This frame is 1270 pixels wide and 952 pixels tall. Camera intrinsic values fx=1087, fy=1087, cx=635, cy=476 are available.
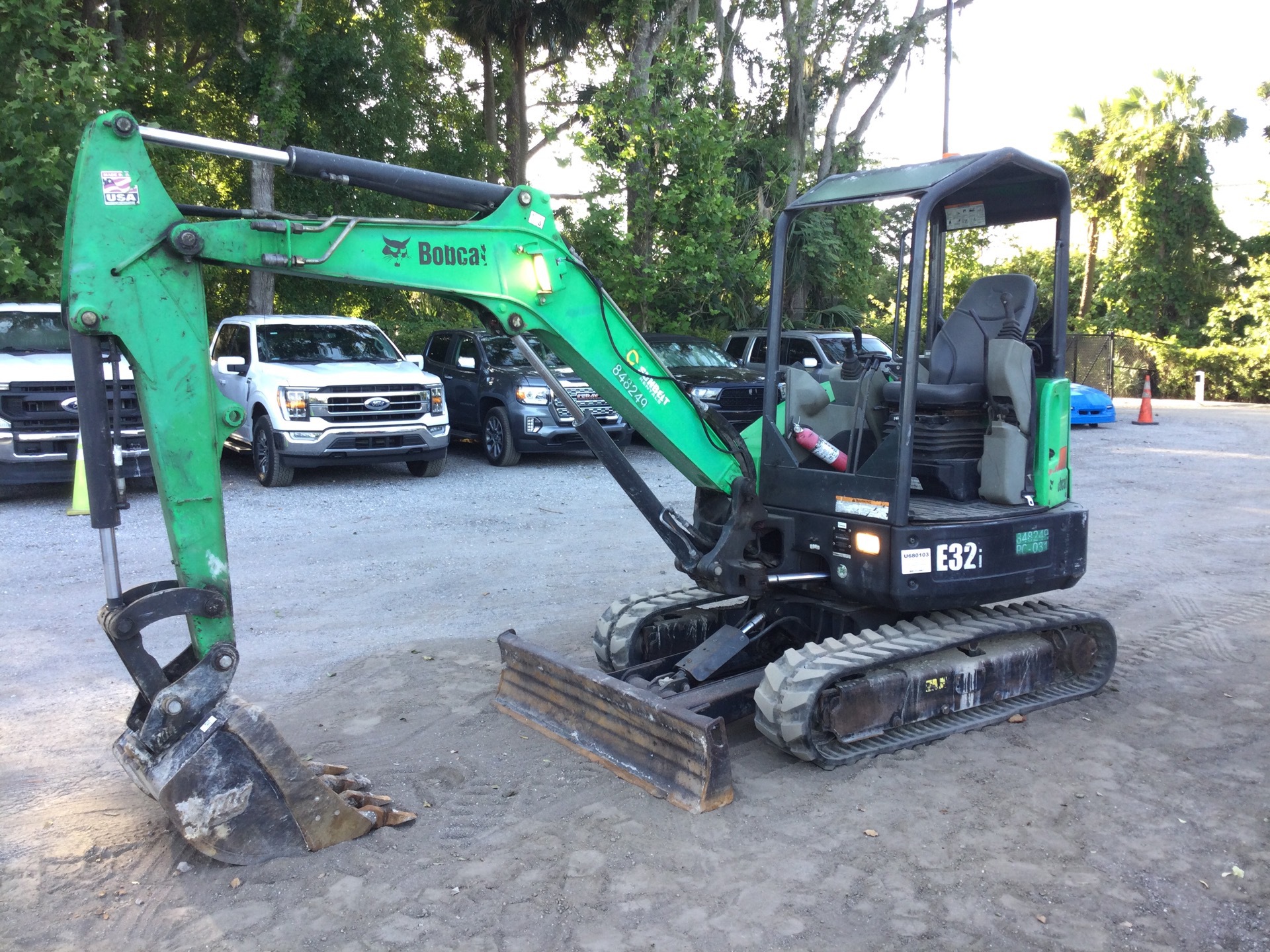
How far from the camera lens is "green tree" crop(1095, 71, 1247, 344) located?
109 feet

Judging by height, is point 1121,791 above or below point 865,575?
below

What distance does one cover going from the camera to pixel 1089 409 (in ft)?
70.3

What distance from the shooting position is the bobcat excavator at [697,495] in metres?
4.02

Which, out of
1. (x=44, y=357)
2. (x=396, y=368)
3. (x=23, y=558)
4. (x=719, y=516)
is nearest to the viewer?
(x=719, y=516)

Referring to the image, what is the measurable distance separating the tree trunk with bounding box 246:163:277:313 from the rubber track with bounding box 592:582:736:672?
50.0ft

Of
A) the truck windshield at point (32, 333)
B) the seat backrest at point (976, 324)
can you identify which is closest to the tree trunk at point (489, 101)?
the truck windshield at point (32, 333)

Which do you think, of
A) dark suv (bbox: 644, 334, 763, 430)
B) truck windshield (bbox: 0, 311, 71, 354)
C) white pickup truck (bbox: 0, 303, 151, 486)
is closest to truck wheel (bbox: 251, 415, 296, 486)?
white pickup truck (bbox: 0, 303, 151, 486)

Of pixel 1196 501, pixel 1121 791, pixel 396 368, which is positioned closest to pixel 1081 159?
pixel 1196 501

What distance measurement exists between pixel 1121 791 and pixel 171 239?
462 cm

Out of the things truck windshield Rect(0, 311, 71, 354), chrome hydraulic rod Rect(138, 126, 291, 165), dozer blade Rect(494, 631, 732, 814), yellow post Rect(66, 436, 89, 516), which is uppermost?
chrome hydraulic rod Rect(138, 126, 291, 165)

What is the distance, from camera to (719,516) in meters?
5.81

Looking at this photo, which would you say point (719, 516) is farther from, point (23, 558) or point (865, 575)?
point (23, 558)

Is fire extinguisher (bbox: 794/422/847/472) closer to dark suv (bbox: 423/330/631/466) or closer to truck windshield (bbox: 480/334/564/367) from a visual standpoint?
dark suv (bbox: 423/330/631/466)

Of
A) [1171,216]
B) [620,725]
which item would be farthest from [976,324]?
[1171,216]
